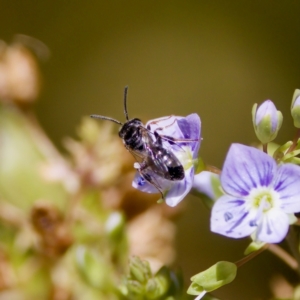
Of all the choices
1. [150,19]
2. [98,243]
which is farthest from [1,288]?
[150,19]

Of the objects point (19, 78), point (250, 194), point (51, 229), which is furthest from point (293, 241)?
point (19, 78)

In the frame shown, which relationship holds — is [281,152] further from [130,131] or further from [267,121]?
[130,131]

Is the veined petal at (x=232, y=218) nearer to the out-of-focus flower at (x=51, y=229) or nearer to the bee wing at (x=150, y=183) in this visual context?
the bee wing at (x=150, y=183)

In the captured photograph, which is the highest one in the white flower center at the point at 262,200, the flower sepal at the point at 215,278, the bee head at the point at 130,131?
the bee head at the point at 130,131

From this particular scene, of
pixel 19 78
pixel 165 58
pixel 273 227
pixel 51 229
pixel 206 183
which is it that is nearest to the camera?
pixel 273 227

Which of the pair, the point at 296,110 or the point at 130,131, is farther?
the point at 130,131

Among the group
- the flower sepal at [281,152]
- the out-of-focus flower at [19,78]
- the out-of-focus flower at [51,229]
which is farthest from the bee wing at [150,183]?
the out-of-focus flower at [19,78]

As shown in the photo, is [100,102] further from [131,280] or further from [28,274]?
[131,280]
